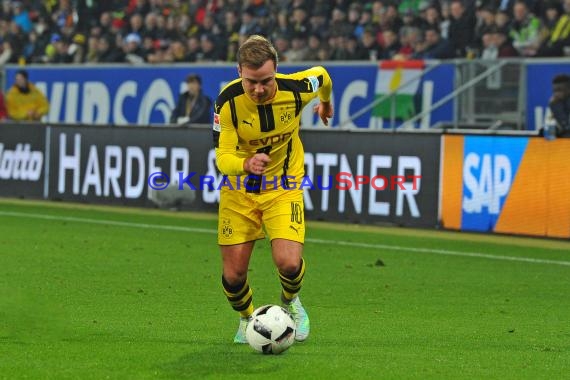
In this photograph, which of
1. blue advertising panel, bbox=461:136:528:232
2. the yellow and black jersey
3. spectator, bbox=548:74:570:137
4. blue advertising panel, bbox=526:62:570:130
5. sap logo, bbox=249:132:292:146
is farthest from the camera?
blue advertising panel, bbox=526:62:570:130

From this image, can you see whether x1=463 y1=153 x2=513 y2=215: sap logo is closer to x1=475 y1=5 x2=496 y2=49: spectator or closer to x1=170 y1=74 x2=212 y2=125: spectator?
x1=475 y1=5 x2=496 y2=49: spectator

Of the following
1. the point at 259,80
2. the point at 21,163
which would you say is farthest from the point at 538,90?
the point at 259,80

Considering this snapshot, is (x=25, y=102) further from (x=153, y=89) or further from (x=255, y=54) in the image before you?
(x=255, y=54)

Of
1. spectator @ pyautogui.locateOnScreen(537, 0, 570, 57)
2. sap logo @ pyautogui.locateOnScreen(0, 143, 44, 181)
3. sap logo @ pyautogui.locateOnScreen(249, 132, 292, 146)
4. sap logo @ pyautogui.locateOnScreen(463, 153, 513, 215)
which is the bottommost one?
sap logo @ pyautogui.locateOnScreen(0, 143, 44, 181)

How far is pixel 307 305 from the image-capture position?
10469mm

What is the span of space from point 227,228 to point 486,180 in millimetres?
9022

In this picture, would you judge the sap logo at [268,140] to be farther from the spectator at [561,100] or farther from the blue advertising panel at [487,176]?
the spectator at [561,100]

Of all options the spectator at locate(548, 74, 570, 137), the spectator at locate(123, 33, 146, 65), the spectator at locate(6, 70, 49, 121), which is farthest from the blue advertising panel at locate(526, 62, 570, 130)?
the spectator at locate(6, 70, 49, 121)

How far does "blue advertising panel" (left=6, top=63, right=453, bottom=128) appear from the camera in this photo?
20.7m

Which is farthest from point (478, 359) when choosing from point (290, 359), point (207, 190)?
point (207, 190)

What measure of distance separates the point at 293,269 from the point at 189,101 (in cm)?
1391

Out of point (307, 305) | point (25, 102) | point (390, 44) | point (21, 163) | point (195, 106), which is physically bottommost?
point (21, 163)

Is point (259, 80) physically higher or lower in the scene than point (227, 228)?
higher

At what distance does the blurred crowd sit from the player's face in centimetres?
1238
